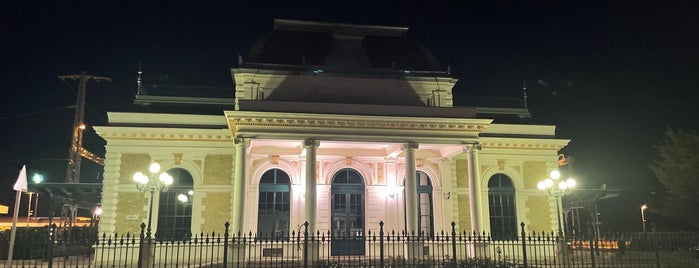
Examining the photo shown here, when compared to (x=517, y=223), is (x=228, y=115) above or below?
above

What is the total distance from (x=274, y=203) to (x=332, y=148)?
3.50m

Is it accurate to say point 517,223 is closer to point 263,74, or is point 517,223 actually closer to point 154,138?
point 263,74

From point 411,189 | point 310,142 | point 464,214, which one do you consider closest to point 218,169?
point 310,142

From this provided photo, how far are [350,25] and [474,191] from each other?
9695mm

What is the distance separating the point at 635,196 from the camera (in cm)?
4794

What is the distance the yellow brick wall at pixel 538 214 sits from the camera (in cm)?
2339

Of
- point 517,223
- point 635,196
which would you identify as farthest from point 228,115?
point 635,196

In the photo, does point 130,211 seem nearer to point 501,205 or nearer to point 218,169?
point 218,169

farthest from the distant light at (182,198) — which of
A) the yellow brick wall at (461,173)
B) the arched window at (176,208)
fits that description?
the yellow brick wall at (461,173)

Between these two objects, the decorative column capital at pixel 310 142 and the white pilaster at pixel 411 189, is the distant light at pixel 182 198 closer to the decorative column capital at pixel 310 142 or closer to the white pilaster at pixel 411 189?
the decorative column capital at pixel 310 142

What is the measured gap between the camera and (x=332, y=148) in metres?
22.6

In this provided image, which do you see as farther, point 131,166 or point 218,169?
point 218,169

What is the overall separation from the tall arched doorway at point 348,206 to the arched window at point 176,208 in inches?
242

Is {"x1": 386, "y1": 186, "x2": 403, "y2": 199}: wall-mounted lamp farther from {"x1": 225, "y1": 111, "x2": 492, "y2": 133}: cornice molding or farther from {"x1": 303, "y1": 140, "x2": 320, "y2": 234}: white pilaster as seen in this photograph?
{"x1": 303, "y1": 140, "x2": 320, "y2": 234}: white pilaster
